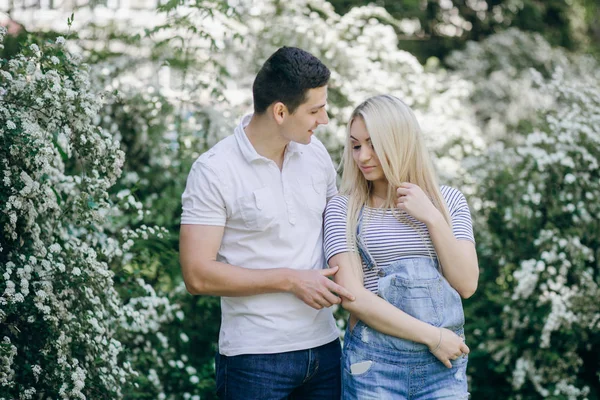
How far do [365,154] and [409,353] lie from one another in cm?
75

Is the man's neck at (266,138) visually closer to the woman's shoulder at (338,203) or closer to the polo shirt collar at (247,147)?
the polo shirt collar at (247,147)

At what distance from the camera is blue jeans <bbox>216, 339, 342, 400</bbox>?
2.65 m

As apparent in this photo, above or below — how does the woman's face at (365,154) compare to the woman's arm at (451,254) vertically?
above

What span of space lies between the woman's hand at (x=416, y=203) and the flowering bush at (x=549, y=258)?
196cm

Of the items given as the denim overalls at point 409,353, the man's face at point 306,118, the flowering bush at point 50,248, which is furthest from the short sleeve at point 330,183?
the flowering bush at point 50,248

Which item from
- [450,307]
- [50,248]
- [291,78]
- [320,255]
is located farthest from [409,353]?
[50,248]

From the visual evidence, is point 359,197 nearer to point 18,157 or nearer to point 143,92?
point 18,157

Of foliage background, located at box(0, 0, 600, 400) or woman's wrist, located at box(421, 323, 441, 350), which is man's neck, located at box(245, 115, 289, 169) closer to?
foliage background, located at box(0, 0, 600, 400)

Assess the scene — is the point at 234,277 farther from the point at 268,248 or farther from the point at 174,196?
the point at 174,196

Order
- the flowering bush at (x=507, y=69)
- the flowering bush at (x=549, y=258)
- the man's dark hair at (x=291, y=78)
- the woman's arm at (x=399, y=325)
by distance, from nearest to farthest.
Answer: the woman's arm at (x=399, y=325)
the man's dark hair at (x=291, y=78)
the flowering bush at (x=549, y=258)
the flowering bush at (x=507, y=69)

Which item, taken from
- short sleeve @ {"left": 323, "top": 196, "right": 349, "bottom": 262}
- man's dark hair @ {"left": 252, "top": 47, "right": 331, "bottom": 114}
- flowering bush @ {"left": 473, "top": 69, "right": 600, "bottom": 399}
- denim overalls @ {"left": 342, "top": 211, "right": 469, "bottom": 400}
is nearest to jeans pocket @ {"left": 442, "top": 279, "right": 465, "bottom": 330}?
denim overalls @ {"left": 342, "top": 211, "right": 469, "bottom": 400}

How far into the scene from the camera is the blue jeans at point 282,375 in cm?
265

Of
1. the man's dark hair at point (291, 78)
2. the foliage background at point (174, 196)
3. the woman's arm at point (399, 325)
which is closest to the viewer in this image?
the woman's arm at point (399, 325)

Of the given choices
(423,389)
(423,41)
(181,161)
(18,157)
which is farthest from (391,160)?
(423,41)
